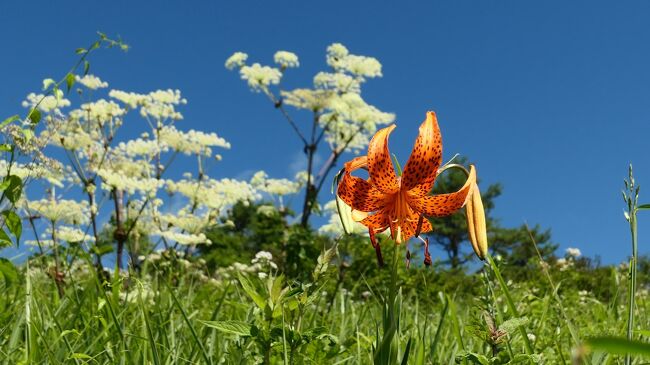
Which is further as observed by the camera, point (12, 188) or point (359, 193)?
point (12, 188)

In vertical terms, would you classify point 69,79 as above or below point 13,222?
above

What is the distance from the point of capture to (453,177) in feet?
121

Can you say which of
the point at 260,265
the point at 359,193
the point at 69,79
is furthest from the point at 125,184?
the point at 359,193

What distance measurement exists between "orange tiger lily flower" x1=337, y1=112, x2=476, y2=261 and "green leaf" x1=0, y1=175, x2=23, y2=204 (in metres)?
1.32

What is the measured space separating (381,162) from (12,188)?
4.83 ft

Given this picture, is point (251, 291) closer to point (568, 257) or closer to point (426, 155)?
point (426, 155)

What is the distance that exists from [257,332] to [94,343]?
79cm

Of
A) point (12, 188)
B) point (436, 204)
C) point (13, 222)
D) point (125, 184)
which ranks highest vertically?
point (125, 184)

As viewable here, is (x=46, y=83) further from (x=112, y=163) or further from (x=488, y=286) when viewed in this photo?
(x=112, y=163)

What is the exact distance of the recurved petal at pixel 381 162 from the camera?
1.27 m

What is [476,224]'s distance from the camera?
1.17 m

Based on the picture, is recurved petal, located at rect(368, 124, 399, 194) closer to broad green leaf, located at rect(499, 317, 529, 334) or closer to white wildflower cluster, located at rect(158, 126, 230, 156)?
broad green leaf, located at rect(499, 317, 529, 334)

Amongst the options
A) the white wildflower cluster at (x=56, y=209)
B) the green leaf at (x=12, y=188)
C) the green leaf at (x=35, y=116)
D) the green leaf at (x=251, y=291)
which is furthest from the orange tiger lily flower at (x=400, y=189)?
the white wildflower cluster at (x=56, y=209)

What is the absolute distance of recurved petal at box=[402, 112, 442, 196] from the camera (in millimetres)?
1227
